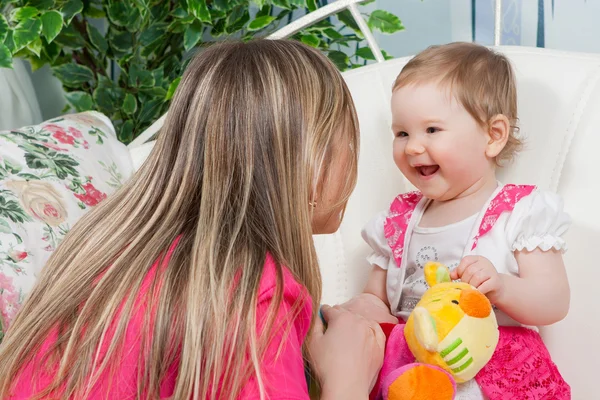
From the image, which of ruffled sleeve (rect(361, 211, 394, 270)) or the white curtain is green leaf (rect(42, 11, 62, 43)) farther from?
ruffled sleeve (rect(361, 211, 394, 270))

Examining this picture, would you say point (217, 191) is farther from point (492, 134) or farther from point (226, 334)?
point (492, 134)

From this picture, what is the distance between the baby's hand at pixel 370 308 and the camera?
123cm

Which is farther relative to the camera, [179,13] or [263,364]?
[179,13]

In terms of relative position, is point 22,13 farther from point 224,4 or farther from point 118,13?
point 224,4

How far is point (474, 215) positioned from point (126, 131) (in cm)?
115

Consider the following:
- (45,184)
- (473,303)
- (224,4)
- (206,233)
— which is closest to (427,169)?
(473,303)

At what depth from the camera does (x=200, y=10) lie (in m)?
1.78

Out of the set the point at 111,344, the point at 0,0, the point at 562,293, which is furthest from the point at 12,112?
the point at 562,293

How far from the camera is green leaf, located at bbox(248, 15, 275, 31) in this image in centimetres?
180

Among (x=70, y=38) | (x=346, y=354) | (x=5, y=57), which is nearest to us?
(x=346, y=354)

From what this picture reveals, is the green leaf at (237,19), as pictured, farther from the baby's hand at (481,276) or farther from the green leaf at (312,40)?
the baby's hand at (481,276)

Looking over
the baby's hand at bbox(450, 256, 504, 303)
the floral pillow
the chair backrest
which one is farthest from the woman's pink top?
the chair backrest

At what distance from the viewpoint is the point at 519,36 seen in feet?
5.51

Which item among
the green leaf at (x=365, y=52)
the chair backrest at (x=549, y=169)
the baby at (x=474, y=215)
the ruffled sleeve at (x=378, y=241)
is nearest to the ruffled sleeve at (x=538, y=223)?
the baby at (x=474, y=215)
